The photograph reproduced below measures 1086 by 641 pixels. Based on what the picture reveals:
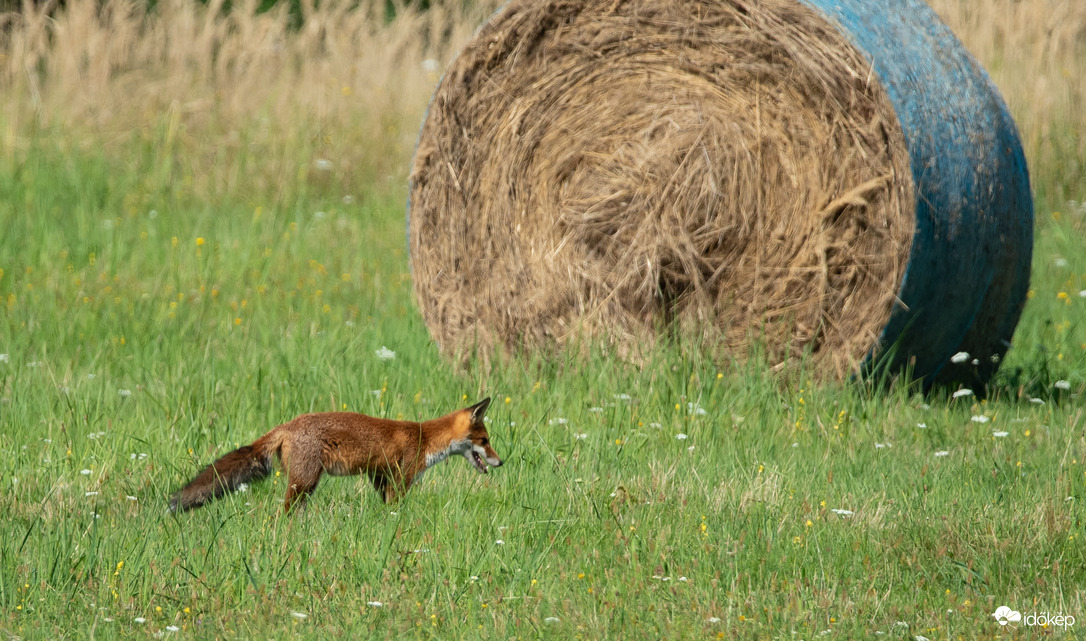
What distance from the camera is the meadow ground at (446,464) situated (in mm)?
3715

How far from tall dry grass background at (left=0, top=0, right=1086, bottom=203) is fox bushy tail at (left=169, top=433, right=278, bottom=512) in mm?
7006

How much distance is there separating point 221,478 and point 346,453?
0.43 m

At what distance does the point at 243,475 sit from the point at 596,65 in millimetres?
3353

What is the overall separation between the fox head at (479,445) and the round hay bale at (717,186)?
1.95 m

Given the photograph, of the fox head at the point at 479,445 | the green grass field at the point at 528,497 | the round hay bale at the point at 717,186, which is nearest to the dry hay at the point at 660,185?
the round hay bale at the point at 717,186

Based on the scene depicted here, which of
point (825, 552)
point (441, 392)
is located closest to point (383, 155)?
point (441, 392)

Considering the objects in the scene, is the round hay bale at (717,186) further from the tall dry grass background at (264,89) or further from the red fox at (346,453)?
the tall dry grass background at (264,89)

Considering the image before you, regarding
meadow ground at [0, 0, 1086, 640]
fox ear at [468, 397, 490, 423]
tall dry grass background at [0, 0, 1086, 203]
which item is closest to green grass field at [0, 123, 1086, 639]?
meadow ground at [0, 0, 1086, 640]

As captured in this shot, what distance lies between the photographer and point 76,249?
30.0 feet

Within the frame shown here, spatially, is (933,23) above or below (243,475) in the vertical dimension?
above

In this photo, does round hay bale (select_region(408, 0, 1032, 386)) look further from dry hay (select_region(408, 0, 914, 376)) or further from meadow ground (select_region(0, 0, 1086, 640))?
meadow ground (select_region(0, 0, 1086, 640))

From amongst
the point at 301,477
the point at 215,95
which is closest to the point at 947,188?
the point at 301,477

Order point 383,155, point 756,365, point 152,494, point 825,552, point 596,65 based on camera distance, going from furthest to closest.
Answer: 1. point 383,155
2. point 596,65
3. point 756,365
4. point 152,494
5. point 825,552

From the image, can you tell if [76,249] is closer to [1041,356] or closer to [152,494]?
[152,494]
